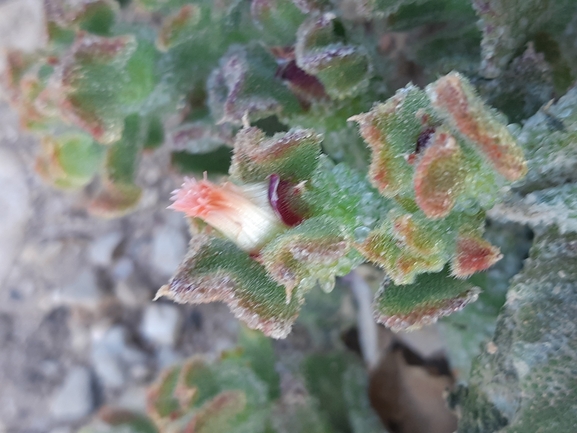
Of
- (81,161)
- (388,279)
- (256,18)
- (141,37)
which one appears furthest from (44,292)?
(388,279)

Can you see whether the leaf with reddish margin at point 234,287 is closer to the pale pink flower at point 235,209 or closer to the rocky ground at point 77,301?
the pale pink flower at point 235,209

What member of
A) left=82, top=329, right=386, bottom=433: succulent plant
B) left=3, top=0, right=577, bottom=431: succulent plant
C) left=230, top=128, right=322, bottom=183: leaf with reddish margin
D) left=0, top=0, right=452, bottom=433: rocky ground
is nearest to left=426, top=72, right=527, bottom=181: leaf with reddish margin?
left=3, top=0, right=577, bottom=431: succulent plant

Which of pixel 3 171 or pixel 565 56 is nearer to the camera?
pixel 565 56

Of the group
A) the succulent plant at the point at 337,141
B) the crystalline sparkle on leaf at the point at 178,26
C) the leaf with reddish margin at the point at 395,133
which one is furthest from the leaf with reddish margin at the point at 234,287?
the crystalline sparkle on leaf at the point at 178,26

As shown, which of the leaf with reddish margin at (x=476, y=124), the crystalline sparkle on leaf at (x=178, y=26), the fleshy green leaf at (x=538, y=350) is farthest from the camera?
the crystalline sparkle on leaf at (x=178, y=26)

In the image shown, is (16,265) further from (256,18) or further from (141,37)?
(256,18)

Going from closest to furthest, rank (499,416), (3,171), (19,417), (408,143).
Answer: (408,143) < (499,416) < (19,417) < (3,171)
